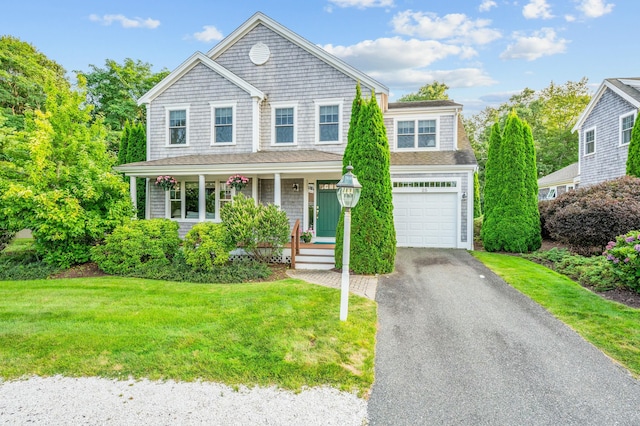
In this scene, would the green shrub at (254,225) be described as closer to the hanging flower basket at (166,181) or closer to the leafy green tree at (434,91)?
the hanging flower basket at (166,181)

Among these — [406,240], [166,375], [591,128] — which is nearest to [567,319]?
[166,375]

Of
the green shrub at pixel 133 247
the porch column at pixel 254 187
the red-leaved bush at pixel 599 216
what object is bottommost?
the green shrub at pixel 133 247

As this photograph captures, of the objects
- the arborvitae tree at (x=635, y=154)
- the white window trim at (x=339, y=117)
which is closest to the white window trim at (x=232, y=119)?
the white window trim at (x=339, y=117)

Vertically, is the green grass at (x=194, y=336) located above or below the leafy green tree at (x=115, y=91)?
below

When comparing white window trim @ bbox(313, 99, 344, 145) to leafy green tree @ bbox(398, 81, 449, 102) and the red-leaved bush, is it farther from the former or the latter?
leafy green tree @ bbox(398, 81, 449, 102)

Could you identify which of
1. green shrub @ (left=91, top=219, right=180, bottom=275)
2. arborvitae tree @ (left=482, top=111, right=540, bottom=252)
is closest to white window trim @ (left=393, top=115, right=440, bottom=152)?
arborvitae tree @ (left=482, top=111, right=540, bottom=252)

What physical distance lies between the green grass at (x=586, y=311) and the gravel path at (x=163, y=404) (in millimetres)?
3637

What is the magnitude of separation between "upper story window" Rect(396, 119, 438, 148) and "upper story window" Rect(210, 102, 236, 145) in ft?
21.1

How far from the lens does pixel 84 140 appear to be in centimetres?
941

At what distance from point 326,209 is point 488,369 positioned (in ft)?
29.5

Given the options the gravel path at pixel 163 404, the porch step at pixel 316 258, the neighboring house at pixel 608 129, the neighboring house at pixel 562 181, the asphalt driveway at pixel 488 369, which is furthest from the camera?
the neighboring house at pixel 562 181

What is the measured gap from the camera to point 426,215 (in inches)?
472

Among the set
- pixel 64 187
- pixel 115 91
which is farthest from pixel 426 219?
pixel 115 91

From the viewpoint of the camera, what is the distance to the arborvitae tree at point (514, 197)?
11195 mm
